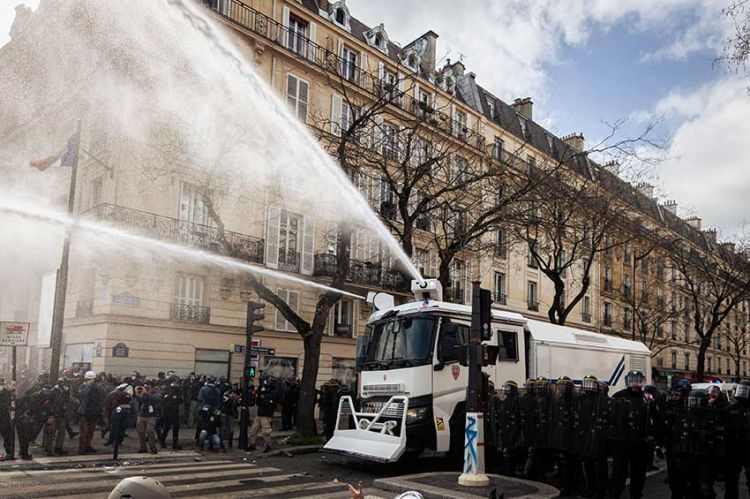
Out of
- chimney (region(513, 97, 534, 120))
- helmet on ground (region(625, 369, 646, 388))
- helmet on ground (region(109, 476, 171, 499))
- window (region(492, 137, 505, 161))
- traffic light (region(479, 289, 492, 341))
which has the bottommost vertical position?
helmet on ground (region(109, 476, 171, 499))

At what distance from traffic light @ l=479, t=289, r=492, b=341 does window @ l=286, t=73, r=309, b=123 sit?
1779 centimetres

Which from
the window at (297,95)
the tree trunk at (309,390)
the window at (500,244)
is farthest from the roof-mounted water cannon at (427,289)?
the window at (297,95)

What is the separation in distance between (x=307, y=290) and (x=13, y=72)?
1395 centimetres

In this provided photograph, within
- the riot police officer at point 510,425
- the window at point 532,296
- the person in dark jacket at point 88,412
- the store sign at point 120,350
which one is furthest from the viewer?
the window at point 532,296

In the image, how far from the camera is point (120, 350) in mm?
21234

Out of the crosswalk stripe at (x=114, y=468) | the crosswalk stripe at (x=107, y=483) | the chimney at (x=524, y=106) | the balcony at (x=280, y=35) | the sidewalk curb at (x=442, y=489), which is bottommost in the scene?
the crosswalk stripe at (x=114, y=468)

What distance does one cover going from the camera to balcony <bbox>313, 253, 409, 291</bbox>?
27250 millimetres

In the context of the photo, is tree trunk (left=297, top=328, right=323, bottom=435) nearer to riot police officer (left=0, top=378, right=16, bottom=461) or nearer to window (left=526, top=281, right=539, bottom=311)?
riot police officer (left=0, top=378, right=16, bottom=461)

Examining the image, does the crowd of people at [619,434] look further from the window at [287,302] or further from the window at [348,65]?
the window at [348,65]

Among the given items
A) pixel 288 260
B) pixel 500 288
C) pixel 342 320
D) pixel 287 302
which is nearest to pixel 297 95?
pixel 288 260

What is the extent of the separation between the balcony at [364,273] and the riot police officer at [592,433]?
17312mm

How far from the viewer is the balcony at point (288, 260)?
1035 inches

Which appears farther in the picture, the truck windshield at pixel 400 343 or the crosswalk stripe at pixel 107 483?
the truck windshield at pixel 400 343

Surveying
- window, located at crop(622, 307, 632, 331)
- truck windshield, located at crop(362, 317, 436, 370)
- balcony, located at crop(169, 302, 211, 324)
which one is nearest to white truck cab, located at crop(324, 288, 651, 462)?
truck windshield, located at crop(362, 317, 436, 370)
